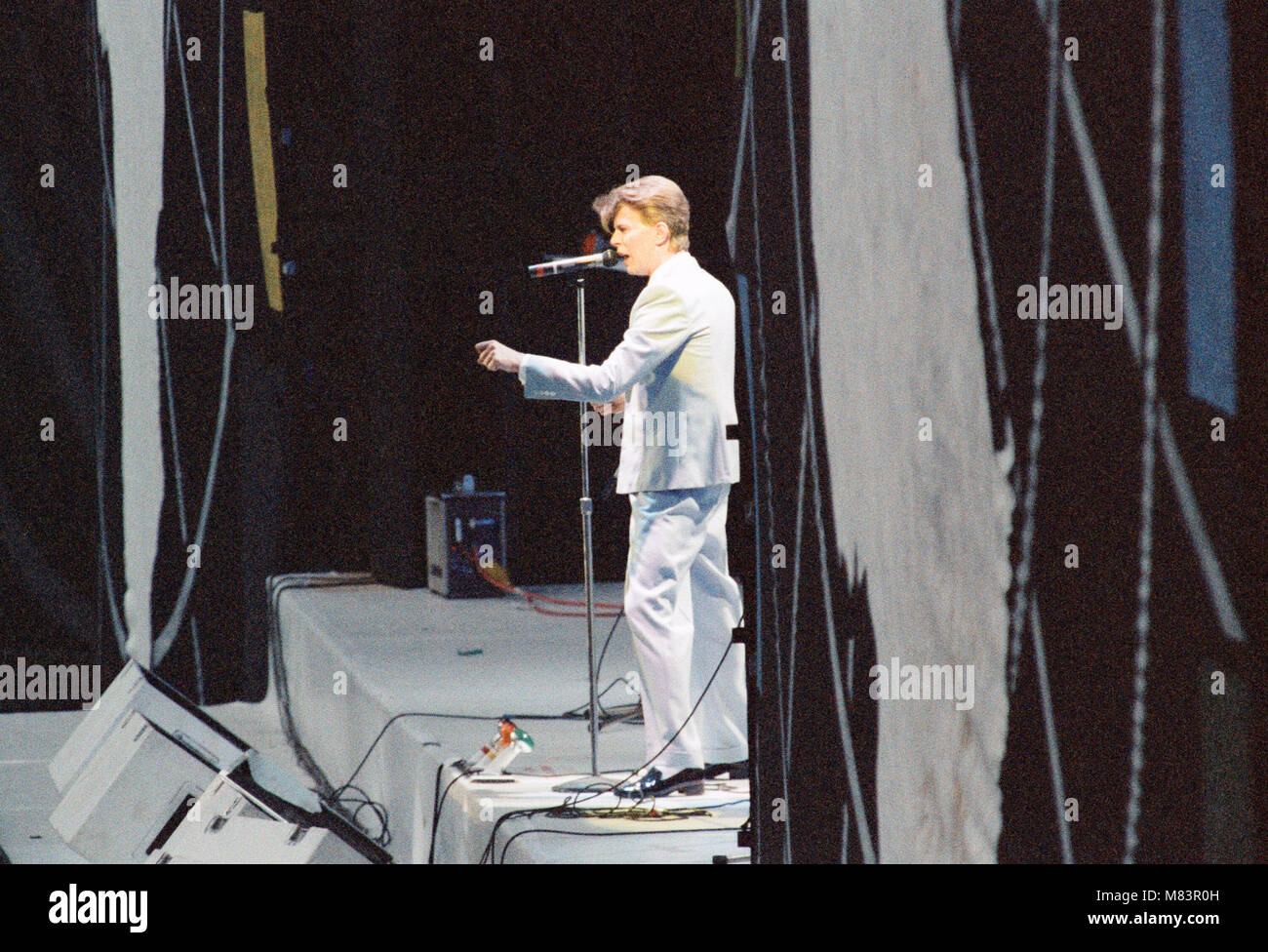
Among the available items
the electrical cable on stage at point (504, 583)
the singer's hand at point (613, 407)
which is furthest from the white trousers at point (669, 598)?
the electrical cable on stage at point (504, 583)

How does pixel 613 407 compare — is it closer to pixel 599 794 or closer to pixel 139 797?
pixel 599 794

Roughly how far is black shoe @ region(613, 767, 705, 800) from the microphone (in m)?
1.09

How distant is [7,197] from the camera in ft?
20.6

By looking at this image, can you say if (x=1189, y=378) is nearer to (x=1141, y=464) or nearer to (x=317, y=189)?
(x=1141, y=464)

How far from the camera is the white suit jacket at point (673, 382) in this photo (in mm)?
3557

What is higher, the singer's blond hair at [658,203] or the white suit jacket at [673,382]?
the singer's blond hair at [658,203]

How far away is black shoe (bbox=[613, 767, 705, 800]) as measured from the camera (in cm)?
355

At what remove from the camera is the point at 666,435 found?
3.62 m

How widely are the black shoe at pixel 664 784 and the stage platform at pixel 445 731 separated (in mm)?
21

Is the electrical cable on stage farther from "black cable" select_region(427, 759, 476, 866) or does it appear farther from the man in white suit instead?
the man in white suit

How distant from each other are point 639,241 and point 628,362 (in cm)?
32

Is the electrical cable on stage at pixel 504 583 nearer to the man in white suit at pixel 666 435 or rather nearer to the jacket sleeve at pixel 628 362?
the man in white suit at pixel 666 435

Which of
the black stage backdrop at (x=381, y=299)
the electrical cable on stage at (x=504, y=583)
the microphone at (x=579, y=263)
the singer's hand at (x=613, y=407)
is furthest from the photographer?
the electrical cable on stage at (x=504, y=583)
